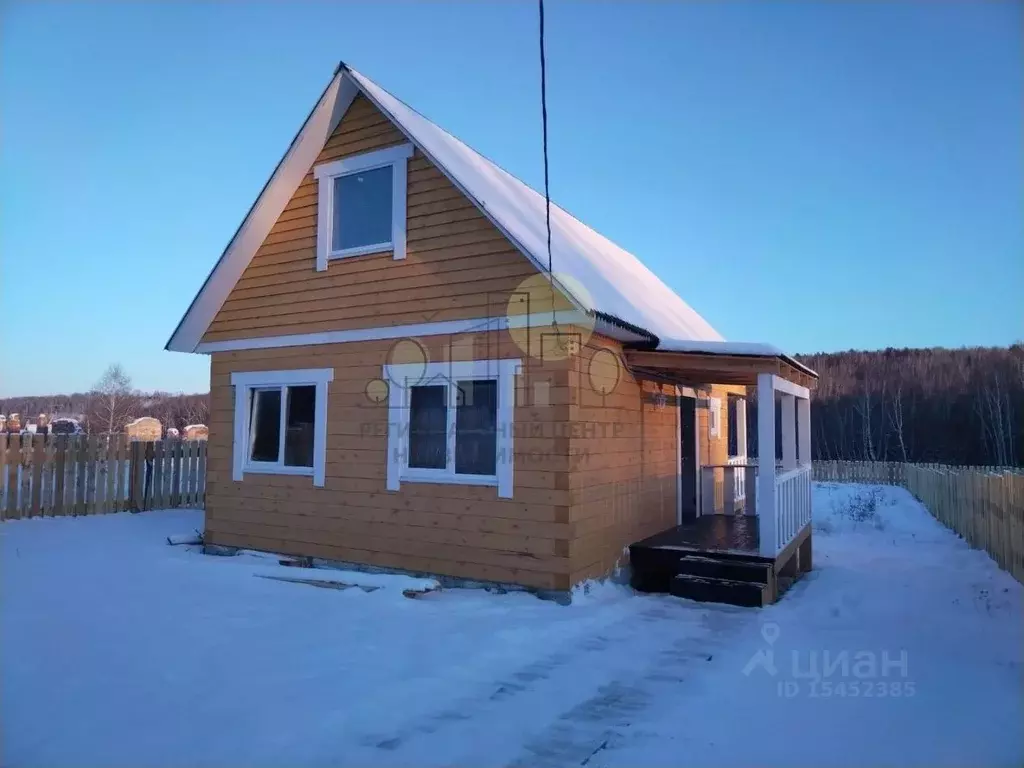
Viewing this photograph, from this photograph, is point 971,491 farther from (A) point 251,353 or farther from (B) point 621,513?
(A) point 251,353

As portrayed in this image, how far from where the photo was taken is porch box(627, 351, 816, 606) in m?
8.13

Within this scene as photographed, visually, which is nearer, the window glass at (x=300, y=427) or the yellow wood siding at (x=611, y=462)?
the yellow wood siding at (x=611, y=462)

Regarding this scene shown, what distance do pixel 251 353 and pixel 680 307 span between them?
9283 millimetres

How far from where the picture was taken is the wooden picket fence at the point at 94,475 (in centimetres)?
1256

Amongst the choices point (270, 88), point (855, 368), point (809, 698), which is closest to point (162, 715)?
point (809, 698)

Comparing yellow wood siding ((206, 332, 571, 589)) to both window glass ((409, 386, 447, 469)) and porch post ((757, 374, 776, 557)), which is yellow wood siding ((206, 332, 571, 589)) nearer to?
window glass ((409, 386, 447, 469))

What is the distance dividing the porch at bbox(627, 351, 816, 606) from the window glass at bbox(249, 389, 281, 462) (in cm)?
542

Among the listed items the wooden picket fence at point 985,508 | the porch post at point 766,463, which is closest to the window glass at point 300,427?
the porch post at point 766,463

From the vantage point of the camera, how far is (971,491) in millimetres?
12602

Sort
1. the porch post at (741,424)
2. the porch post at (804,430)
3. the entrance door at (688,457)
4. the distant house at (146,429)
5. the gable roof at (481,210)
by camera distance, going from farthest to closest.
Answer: the distant house at (146,429), the porch post at (741,424), the entrance door at (688,457), the porch post at (804,430), the gable roof at (481,210)

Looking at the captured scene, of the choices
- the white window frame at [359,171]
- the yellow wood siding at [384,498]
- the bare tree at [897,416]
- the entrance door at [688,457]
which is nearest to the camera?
the yellow wood siding at [384,498]

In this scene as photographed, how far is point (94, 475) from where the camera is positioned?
13.4 metres

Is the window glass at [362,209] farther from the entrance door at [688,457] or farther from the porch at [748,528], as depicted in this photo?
the entrance door at [688,457]

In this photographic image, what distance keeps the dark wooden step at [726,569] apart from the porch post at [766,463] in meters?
0.23
